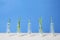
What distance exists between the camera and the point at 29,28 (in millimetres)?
1314

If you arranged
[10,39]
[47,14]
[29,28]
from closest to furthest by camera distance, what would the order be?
1. [10,39]
2. [29,28]
3. [47,14]

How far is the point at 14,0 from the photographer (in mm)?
1432

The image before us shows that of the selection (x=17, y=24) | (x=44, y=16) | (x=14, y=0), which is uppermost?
(x=14, y=0)

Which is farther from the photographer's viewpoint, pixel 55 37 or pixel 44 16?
pixel 44 16

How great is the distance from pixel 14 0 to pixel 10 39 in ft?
1.81

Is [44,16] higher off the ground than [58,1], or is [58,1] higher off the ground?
[58,1]

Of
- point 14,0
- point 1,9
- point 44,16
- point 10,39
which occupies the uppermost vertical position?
point 14,0

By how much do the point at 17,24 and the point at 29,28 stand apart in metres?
0.19

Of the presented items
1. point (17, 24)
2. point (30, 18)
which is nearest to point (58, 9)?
point (30, 18)

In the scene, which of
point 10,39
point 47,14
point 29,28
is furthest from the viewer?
point 47,14

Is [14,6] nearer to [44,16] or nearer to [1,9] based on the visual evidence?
[1,9]

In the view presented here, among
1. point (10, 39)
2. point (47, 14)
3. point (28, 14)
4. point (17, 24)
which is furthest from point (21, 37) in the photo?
point (47, 14)

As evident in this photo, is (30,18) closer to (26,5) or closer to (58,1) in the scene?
(26,5)

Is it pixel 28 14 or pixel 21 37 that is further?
pixel 28 14
